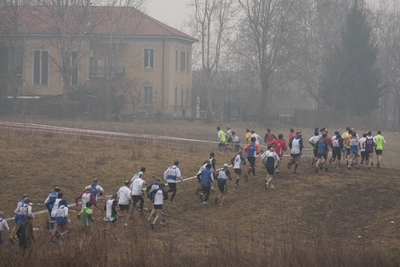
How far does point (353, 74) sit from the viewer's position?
79938 mm

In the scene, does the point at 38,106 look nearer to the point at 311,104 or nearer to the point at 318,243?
the point at 311,104

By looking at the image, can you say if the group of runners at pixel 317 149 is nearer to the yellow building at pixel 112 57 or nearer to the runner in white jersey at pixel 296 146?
the runner in white jersey at pixel 296 146

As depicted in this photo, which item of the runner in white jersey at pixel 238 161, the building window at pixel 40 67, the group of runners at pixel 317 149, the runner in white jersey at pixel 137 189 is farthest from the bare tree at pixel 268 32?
the runner in white jersey at pixel 137 189

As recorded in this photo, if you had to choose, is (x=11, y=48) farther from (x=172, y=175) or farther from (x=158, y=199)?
(x=158, y=199)

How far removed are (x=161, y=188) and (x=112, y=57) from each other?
48.2 metres

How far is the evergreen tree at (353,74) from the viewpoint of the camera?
79.5m

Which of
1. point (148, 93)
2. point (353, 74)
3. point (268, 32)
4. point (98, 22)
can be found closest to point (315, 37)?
point (353, 74)

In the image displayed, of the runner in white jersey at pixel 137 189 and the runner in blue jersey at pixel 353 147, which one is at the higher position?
the runner in blue jersey at pixel 353 147

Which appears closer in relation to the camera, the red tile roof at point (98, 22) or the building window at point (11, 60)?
the building window at point (11, 60)

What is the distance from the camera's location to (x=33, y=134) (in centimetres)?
4406

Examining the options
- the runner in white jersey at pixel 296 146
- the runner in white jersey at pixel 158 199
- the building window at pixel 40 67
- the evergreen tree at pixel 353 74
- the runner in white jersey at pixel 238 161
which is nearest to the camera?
the runner in white jersey at pixel 158 199

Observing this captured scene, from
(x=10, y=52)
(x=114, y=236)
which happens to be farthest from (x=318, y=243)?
(x=10, y=52)

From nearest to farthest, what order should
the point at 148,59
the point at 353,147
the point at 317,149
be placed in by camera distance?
the point at 317,149 → the point at 353,147 → the point at 148,59

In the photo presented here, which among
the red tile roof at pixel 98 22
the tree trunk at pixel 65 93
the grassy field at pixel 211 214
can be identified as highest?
the red tile roof at pixel 98 22
